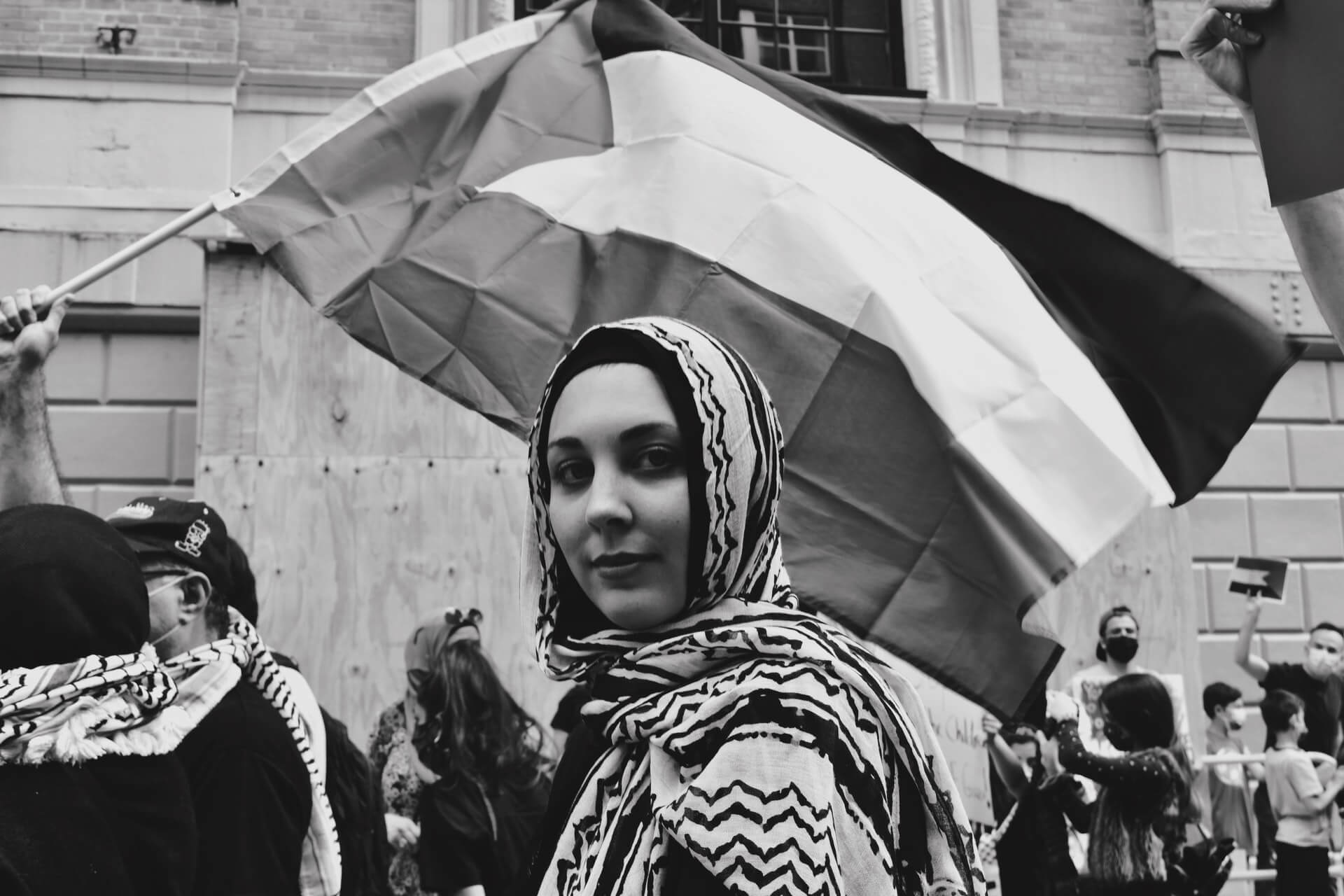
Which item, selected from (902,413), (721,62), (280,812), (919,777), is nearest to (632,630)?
(919,777)

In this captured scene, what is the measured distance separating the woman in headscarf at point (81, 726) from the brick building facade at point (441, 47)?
715 centimetres

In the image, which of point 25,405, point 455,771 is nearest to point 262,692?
point 25,405

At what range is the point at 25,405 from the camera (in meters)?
3.73

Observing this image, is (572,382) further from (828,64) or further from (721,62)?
(828,64)

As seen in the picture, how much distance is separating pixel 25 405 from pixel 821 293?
2117mm

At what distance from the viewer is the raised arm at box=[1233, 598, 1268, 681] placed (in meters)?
9.20

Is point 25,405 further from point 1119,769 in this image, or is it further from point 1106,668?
point 1106,668

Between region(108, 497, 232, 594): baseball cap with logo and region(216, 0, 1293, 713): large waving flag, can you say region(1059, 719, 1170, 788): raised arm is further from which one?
region(108, 497, 232, 594): baseball cap with logo

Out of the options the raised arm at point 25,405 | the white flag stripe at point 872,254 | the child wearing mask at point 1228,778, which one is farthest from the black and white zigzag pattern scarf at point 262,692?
the child wearing mask at point 1228,778

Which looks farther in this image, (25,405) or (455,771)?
(455,771)

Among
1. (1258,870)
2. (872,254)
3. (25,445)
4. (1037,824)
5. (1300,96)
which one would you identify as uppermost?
(872,254)

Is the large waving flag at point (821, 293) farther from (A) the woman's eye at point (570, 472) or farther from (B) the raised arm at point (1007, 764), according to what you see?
(B) the raised arm at point (1007, 764)

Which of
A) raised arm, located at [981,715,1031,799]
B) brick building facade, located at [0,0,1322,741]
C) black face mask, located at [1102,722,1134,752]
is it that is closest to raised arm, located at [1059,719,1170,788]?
black face mask, located at [1102,722,1134,752]

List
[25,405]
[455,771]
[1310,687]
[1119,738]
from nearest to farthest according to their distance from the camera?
[25,405]
[455,771]
[1119,738]
[1310,687]
